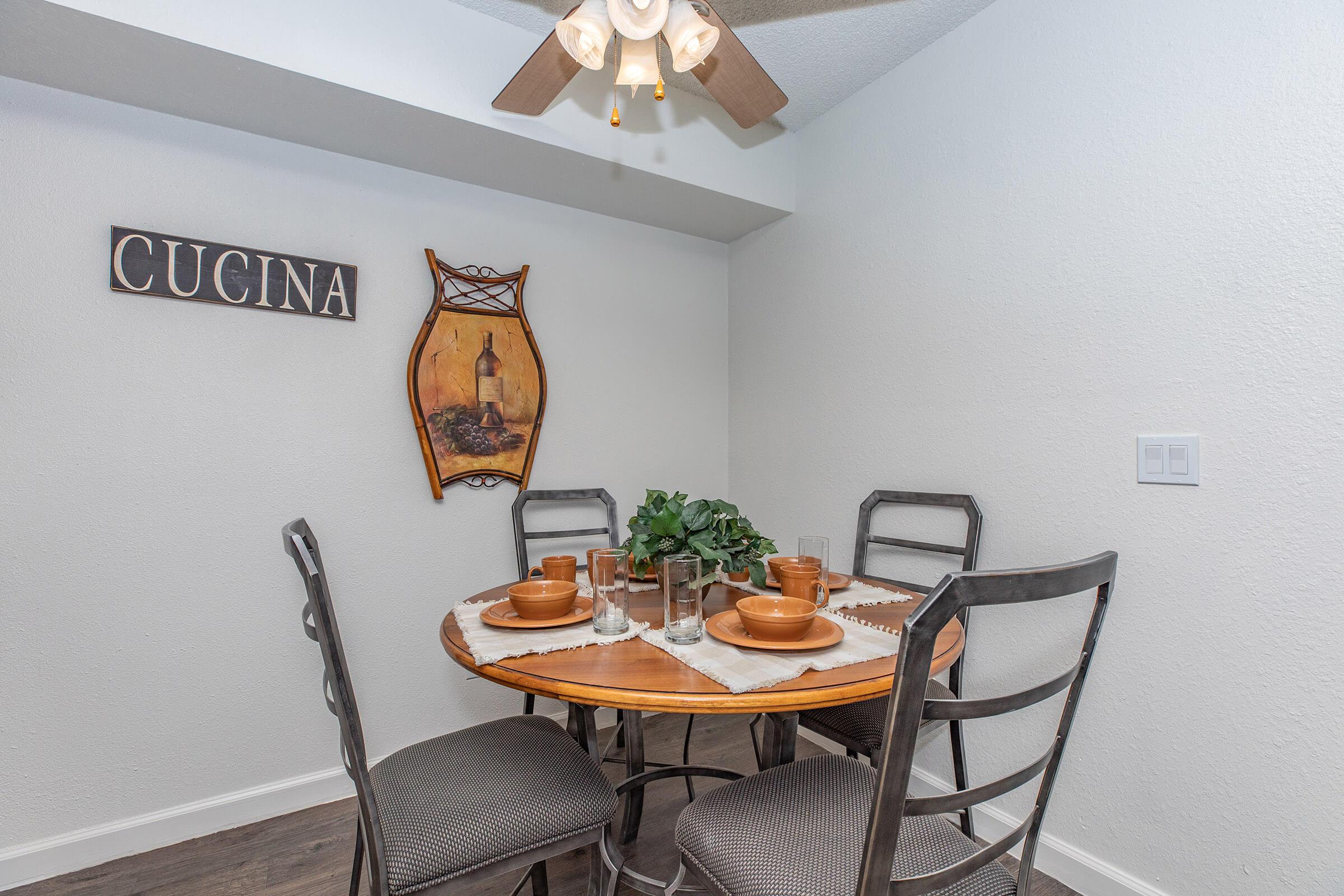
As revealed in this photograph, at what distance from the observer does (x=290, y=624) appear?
202cm

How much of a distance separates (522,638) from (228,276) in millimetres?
1607

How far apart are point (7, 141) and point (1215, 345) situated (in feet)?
10.3

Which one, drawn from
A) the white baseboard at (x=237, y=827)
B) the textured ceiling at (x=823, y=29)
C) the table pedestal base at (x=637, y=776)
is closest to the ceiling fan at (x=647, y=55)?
the textured ceiling at (x=823, y=29)

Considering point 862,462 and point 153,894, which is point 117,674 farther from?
point 862,462

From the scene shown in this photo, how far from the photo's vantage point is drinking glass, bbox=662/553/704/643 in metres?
1.18

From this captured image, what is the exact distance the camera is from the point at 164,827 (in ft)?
5.91

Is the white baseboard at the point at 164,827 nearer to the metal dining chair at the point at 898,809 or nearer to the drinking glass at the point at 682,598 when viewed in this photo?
the metal dining chair at the point at 898,809

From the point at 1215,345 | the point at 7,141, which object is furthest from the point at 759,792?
the point at 7,141

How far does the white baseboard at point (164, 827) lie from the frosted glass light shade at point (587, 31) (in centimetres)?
229

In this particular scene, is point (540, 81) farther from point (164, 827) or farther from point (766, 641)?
point (164, 827)

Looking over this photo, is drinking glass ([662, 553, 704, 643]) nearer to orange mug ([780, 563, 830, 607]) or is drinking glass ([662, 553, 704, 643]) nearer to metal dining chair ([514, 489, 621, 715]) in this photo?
orange mug ([780, 563, 830, 607])

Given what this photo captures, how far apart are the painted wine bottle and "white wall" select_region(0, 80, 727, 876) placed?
0.75 ft

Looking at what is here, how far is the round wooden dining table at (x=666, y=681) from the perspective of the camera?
0.97 meters

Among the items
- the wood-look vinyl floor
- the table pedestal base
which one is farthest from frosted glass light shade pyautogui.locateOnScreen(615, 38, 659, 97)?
the wood-look vinyl floor
